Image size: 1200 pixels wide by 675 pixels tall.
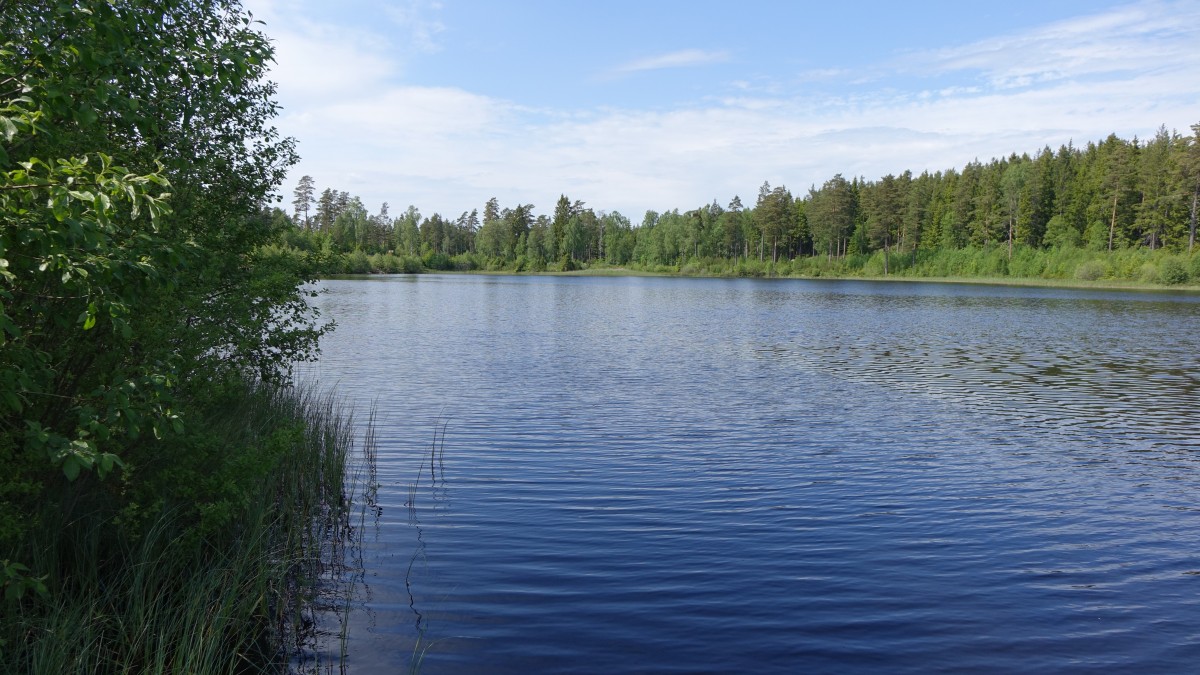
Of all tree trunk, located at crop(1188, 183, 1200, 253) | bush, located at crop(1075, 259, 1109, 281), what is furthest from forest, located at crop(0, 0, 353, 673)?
tree trunk, located at crop(1188, 183, 1200, 253)

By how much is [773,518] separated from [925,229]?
5811 inches

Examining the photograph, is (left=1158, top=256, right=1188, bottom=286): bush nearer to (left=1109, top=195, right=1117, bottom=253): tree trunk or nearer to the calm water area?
(left=1109, top=195, right=1117, bottom=253): tree trunk

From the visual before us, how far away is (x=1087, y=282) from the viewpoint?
344 feet

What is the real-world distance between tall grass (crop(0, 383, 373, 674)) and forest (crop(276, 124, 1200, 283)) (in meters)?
82.1

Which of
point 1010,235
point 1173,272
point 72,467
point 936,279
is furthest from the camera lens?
point 1010,235

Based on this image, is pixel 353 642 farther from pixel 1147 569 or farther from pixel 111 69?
pixel 1147 569

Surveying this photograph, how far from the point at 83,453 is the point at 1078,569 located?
451 inches

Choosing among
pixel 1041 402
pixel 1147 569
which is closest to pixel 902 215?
pixel 1041 402

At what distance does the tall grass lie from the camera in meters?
6.59

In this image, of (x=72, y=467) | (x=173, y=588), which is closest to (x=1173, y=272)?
(x=173, y=588)

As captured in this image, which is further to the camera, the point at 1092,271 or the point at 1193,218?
the point at 1193,218

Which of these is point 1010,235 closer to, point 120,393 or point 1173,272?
point 1173,272

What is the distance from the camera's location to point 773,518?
12.6 metres

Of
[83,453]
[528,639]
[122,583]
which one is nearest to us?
[83,453]
